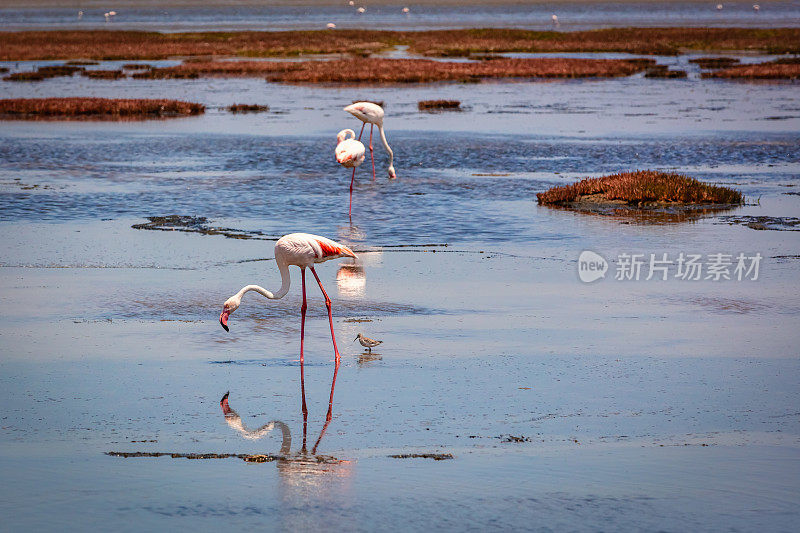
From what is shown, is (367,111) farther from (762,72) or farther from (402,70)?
(762,72)

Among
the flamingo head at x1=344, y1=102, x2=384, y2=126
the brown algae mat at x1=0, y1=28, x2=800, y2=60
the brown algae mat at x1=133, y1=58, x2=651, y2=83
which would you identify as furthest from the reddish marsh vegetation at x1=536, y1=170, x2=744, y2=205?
the brown algae mat at x1=0, y1=28, x2=800, y2=60

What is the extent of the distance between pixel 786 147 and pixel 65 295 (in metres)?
21.5

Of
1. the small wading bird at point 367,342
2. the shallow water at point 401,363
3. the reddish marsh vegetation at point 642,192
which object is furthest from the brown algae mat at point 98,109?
the small wading bird at point 367,342

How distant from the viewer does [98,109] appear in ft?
131

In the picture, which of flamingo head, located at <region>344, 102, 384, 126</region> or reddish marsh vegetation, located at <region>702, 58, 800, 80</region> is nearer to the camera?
flamingo head, located at <region>344, 102, 384, 126</region>

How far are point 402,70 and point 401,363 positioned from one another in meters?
48.2

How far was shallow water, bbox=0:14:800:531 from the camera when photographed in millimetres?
7074

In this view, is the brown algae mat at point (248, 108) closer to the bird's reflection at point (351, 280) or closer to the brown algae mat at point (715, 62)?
the bird's reflection at point (351, 280)

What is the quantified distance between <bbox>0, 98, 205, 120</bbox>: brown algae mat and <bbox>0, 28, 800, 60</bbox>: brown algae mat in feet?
125

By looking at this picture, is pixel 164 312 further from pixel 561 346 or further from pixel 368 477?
pixel 368 477

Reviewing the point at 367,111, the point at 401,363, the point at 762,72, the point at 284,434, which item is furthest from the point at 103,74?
the point at 284,434

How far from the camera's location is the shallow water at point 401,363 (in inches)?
279

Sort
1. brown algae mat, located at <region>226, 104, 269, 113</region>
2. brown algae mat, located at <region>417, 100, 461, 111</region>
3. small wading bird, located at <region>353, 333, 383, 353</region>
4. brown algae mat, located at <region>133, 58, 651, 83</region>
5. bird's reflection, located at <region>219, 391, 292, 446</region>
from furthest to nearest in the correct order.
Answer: brown algae mat, located at <region>133, 58, 651, 83</region> → brown algae mat, located at <region>417, 100, 461, 111</region> → brown algae mat, located at <region>226, 104, 269, 113</region> → small wading bird, located at <region>353, 333, 383, 353</region> → bird's reflection, located at <region>219, 391, 292, 446</region>

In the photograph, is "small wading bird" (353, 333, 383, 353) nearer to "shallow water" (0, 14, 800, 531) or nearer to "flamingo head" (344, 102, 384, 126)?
"shallow water" (0, 14, 800, 531)
